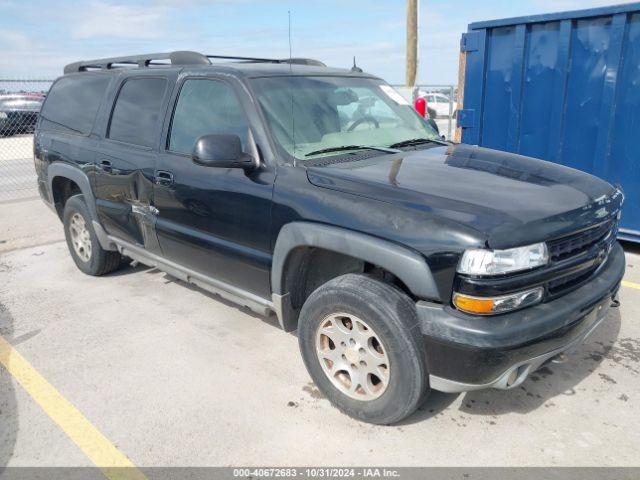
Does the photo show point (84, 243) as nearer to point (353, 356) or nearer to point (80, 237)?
point (80, 237)

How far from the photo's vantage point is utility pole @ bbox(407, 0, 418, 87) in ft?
52.2

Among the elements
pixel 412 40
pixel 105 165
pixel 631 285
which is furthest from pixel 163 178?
pixel 412 40

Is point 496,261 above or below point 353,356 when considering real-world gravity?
above

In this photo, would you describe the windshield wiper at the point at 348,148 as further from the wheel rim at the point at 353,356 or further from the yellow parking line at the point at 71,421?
the yellow parking line at the point at 71,421

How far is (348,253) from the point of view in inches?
105

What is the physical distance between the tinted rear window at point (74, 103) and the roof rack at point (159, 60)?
16cm

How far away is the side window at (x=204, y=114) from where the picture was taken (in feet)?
11.1

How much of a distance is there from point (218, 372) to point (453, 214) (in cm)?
190

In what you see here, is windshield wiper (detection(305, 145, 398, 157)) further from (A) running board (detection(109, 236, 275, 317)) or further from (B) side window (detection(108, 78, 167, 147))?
(B) side window (detection(108, 78, 167, 147))

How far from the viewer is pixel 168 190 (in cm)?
371

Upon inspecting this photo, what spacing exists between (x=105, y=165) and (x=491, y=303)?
3.34m

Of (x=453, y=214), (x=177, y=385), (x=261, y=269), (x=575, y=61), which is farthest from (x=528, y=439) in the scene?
(x=575, y=61)

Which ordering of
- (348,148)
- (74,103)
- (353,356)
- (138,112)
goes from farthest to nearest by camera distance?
(74,103), (138,112), (348,148), (353,356)

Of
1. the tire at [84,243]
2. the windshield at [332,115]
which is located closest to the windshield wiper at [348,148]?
the windshield at [332,115]
